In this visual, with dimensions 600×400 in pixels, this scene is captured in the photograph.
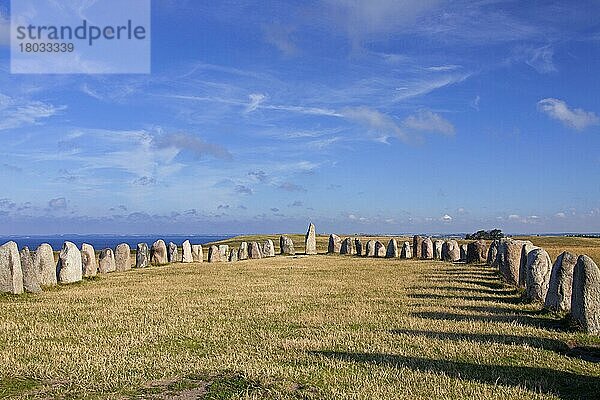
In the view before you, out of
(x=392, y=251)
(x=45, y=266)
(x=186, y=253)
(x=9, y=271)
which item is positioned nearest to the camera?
(x=9, y=271)

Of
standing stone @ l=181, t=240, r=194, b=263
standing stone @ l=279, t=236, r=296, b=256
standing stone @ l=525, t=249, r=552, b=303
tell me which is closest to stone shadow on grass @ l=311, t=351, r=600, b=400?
standing stone @ l=525, t=249, r=552, b=303

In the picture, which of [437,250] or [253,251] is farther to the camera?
[253,251]

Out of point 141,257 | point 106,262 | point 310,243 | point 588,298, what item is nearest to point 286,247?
point 310,243

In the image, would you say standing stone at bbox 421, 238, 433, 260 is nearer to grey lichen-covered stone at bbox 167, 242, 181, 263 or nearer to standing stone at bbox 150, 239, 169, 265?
grey lichen-covered stone at bbox 167, 242, 181, 263

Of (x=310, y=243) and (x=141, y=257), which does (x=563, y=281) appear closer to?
Answer: (x=141, y=257)

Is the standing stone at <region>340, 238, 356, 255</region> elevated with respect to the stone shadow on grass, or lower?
elevated

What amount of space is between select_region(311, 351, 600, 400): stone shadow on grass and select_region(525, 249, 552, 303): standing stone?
845 centimetres

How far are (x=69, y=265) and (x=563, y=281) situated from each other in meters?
18.8

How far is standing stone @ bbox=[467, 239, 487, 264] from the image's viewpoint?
36.8 m

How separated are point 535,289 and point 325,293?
658 cm

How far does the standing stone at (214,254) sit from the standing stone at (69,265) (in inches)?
593

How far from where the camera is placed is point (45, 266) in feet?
75.2

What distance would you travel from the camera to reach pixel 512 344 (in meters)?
11.4

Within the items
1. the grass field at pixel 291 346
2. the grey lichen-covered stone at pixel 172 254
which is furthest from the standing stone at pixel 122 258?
the grass field at pixel 291 346
